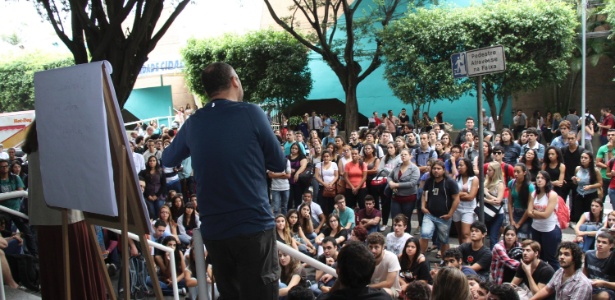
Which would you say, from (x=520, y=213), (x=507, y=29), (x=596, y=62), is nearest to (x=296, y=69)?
(x=507, y=29)

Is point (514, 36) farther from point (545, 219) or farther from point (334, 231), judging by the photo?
point (334, 231)

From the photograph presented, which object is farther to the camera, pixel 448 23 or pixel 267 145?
pixel 448 23

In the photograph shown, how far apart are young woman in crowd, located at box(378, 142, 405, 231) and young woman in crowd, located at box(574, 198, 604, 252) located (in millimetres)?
3199

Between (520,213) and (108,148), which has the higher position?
(108,148)

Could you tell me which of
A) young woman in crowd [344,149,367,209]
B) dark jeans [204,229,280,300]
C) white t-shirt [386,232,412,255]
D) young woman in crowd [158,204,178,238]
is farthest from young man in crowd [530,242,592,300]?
young woman in crowd [158,204,178,238]

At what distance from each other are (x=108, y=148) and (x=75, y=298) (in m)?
1.54

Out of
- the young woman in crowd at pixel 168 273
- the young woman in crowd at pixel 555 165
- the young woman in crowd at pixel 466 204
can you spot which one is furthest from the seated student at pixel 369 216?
the young woman in crowd at pixel 168 273

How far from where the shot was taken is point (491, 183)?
8938 mm

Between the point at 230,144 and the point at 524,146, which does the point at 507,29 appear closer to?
the point at 524,146

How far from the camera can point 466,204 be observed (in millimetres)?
8688

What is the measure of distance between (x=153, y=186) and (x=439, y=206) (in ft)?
16.6

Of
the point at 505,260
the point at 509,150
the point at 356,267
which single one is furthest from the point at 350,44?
the point at 356,267

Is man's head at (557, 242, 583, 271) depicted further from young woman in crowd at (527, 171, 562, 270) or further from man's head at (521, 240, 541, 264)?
young woman in crowd at (527, 171, 562, 270)

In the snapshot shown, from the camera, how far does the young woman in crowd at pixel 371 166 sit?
416 inches
